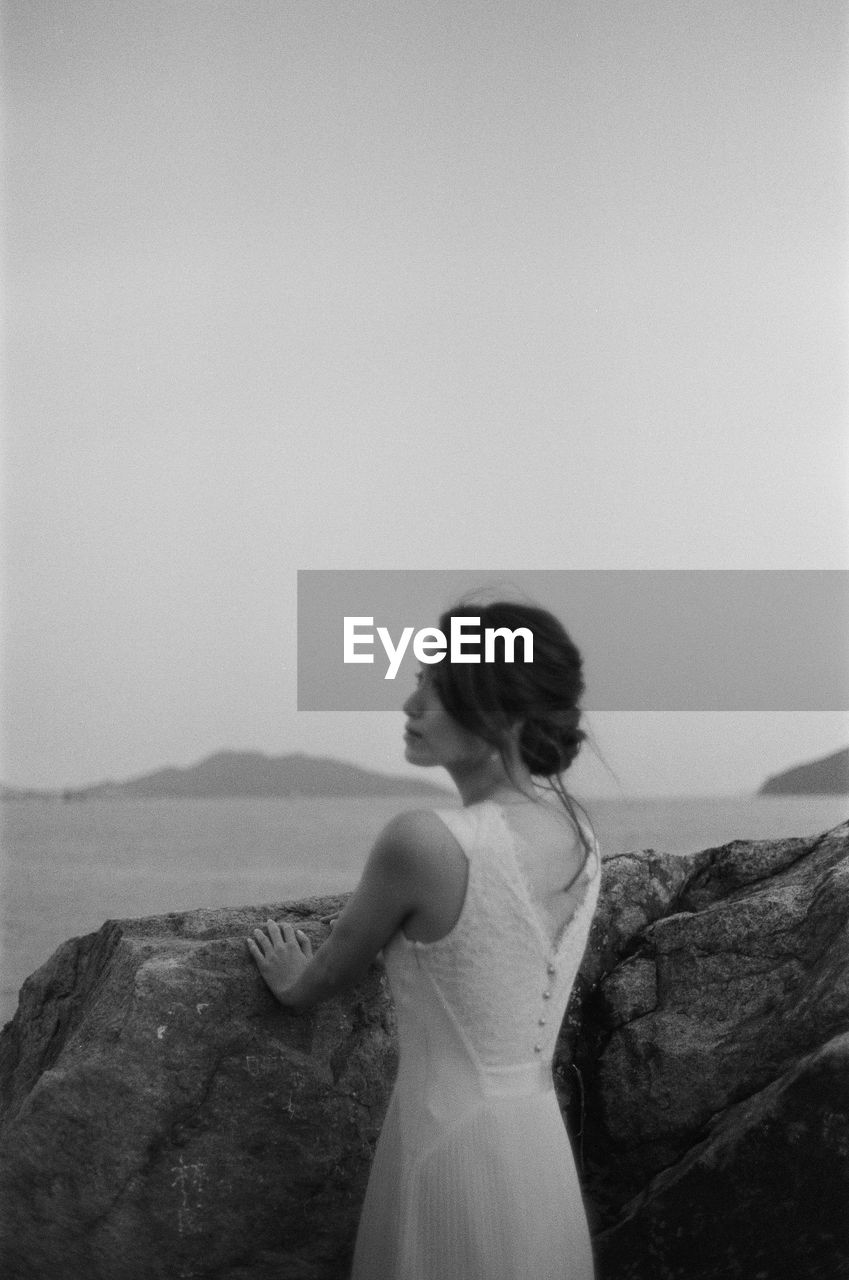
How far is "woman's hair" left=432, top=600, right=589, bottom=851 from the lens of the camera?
190 centimetres

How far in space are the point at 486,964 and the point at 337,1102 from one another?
728 millimetres

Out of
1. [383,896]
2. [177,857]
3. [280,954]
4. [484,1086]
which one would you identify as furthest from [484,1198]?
[177,857]

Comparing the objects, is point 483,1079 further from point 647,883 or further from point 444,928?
point 647,883

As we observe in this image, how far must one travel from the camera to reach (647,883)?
113 inches

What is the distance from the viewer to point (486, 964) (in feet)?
6.14

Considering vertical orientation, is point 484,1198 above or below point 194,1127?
above

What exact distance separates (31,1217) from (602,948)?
1.23 metres

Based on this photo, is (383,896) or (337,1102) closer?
(383,896)

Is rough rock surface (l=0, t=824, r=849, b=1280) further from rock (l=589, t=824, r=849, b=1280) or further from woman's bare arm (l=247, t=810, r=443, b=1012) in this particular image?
woman's bare arm (l=247, t=810, r=443, b=1012)

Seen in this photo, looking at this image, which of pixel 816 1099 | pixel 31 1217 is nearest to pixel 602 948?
pixel 816 1099

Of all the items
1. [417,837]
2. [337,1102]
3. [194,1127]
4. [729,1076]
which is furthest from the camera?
[729,1076]

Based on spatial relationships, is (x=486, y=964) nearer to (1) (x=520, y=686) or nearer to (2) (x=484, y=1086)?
(2) (x=484, y=1086)

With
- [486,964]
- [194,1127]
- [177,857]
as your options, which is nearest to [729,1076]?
[486,964]

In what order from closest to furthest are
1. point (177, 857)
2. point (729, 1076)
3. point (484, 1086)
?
1. point (484, 1086)
2. point (729, 1076)
3. point (177, 857)
